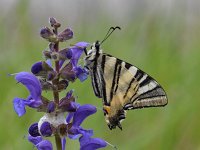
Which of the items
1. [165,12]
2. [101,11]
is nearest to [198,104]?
[165,12]

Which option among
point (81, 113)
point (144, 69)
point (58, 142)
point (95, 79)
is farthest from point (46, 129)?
point (144, 69)

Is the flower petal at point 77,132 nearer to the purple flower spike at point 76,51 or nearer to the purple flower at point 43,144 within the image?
the purple flower at point 43,144

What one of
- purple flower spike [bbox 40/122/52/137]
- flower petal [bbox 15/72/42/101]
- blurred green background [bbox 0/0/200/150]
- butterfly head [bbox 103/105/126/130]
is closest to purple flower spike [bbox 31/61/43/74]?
flower petal [bbox 15/72/42/101]

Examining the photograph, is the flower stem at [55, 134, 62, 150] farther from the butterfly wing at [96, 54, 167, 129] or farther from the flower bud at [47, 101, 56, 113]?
the butterfly wing at [96, 54, 167, 129]

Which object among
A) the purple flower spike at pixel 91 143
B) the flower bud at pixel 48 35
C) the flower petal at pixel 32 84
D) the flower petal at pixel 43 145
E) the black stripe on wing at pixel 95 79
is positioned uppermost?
the flower bud at pixel 48 35

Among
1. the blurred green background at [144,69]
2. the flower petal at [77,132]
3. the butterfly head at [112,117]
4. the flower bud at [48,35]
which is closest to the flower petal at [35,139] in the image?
the flower petal at [77,132]

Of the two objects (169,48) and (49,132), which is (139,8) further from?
(49,132)
